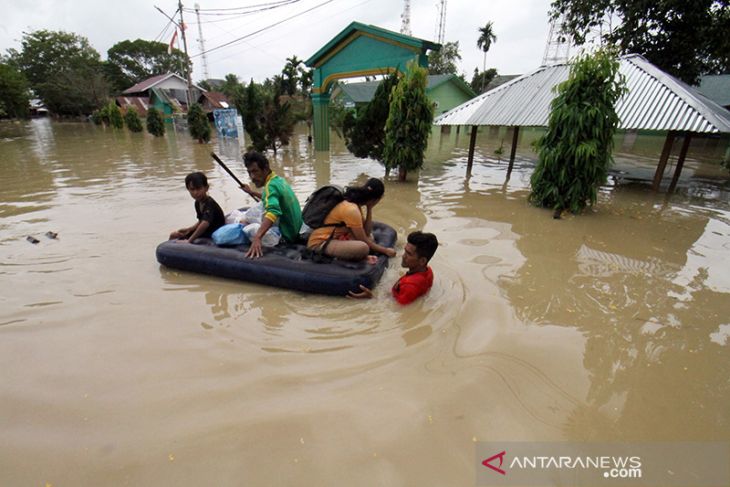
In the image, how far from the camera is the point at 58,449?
2320 mm

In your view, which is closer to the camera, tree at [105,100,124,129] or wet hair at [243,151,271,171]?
wet hair at [243,151,271,171]

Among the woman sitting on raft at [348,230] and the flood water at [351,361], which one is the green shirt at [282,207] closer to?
the woman sitting on raft at [348,230]

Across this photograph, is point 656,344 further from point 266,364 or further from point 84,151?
point 84,151

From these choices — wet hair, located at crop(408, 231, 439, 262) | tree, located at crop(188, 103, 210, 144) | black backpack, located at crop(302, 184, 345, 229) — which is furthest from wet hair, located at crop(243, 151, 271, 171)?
tree, located at crop(188, 103, 210, 144)

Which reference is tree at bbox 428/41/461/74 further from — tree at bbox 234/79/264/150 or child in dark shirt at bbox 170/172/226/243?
child in dark shirt at bbox 170/172/226/243

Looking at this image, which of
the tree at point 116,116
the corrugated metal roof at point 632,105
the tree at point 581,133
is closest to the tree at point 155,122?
the tree at point 116,116

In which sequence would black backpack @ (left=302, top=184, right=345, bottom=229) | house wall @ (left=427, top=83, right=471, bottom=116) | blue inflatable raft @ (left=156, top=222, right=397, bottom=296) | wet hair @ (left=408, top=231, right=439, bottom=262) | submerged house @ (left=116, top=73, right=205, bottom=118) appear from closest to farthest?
1. wet hair @ (left=408, top=231, right=439, bottom=262)
2. blue inflatable raft @ (left=156, top=222, right=397, bottom=296)
3. black backpack @ (left=302, top=184, right=345, bottom=229)
4. house wall @ (left=427, top=83, right=471, bottom=116)
5. submerged house @ (left=116, top=73, right=205, bottom=118)

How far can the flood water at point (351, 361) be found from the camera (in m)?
2.33

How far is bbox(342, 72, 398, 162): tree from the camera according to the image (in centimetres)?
1149

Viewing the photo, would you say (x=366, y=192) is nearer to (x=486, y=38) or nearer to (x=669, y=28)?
(x=669, y=28)

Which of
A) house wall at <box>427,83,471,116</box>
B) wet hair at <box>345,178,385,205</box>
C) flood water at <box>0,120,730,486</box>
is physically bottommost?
flood water at <box>0,120,730,486</box>

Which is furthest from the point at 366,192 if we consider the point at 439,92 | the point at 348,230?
the point at 439,92

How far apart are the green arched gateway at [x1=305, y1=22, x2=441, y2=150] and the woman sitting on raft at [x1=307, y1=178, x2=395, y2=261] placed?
8357 millimetres

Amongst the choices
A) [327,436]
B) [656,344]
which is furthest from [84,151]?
[656,344]
